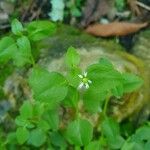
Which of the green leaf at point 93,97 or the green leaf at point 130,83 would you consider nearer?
the green leaf at point 93,97

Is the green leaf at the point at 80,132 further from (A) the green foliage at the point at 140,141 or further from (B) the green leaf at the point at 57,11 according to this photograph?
(B) the green leaf at the point at 57,11

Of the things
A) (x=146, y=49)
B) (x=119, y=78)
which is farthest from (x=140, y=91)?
(x=119, y=78)

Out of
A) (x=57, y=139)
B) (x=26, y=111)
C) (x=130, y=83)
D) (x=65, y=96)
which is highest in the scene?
(x=65, y=96)

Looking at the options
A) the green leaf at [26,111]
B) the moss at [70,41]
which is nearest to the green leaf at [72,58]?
the green leaf at [26,111]

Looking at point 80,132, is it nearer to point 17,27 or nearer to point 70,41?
point 17,27

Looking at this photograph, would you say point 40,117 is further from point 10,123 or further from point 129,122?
point 129,122

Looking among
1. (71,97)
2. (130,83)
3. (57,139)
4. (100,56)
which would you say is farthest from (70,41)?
(71,97)

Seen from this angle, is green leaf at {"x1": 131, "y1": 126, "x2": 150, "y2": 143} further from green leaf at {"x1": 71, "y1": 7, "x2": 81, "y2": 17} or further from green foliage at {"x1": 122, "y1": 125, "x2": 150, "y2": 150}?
green leaf at {"x1": 71, "y1": 7, "x2": 81, "y2": 17}
